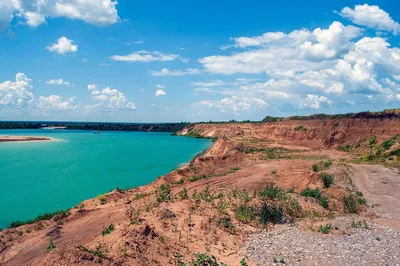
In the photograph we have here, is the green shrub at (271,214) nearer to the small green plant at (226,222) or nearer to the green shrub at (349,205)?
the small green plant at (226,222)

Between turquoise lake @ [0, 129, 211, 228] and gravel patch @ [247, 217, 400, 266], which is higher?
gravel patch @ [247, 217, 400, 266]

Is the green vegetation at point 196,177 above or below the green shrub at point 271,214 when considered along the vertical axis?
below

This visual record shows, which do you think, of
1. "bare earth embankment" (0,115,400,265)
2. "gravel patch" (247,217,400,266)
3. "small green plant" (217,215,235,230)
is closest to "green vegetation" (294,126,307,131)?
"bare earth embankment" (0,115,400,265)

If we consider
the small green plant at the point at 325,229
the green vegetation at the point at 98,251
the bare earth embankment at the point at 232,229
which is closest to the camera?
the green vegetation at the point at 98,251

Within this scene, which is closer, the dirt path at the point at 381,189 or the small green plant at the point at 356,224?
the small green plant at the point at 356,224

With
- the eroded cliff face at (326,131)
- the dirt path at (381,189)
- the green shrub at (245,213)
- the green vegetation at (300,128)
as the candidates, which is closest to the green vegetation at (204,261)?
the green shrub at (245,213)

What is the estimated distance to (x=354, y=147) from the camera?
55500 millimetres

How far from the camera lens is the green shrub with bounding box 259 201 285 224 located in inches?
584

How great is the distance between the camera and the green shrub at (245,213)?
14.7 metres

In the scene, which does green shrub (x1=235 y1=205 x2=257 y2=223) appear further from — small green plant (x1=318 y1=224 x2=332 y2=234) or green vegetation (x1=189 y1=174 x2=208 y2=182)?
green vegetation (x1=189 y1=174 x2=208 y2=182)

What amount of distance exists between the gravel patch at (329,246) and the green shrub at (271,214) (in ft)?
2.26

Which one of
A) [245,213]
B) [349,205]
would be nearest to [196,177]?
[349,205]

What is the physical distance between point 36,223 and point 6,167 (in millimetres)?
33982

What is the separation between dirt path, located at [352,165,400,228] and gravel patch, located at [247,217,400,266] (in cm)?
303
